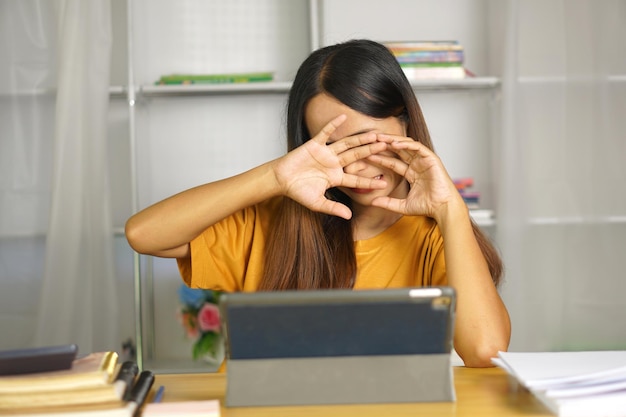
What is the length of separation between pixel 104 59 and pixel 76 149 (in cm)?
33

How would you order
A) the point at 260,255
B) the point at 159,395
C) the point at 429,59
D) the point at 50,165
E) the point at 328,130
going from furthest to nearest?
the point at 429,59
the point at 50,165
the point at 260,255
the point at 328,130
the point at 159,395

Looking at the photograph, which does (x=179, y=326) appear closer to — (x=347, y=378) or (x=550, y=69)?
(x=550, y=69)

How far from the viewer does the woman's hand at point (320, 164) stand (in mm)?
1568

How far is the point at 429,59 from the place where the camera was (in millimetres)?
2818

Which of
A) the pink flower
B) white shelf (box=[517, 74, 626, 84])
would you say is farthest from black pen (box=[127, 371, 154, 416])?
white shelf (box=[517, 74, 626, 84])

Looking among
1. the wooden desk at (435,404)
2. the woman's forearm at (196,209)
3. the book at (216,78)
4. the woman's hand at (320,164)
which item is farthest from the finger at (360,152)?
the book at (216,78)

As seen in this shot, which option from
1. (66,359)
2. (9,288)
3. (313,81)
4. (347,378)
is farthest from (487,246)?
(9,288)

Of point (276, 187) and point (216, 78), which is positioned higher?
point (216, 78)

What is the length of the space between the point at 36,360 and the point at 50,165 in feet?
6.05

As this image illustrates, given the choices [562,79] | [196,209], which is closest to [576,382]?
[196,209]

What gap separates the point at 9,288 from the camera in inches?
101

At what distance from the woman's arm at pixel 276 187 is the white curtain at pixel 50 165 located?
1032 mm

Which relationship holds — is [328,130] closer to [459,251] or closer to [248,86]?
[459,251]

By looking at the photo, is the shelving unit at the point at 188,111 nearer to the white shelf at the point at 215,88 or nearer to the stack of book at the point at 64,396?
the white shelf at the point at 215,88
